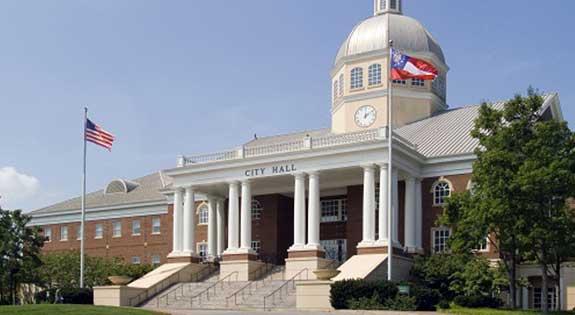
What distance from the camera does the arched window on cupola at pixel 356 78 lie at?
5978 cm

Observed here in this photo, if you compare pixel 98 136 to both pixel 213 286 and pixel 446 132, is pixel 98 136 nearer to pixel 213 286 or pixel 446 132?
pixel 213 286

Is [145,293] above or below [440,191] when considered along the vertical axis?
below

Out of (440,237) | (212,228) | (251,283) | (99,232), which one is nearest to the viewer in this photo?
(251,283)

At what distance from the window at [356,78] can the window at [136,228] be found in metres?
19.7

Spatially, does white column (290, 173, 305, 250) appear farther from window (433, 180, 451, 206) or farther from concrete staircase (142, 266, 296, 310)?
window (433, 180, 451, 206)

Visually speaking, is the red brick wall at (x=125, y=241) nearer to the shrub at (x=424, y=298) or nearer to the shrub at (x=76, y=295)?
the shrub at (x=76, y=295)

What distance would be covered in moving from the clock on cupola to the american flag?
55.0 feet

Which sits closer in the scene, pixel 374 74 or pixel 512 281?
pixel 512 281

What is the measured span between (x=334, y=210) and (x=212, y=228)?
8.10 metres

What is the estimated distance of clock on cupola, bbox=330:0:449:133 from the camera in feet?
193

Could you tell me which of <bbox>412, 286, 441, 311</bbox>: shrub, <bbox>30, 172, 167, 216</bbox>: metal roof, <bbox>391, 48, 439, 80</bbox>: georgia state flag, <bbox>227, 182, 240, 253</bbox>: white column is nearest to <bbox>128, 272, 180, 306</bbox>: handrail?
<bbox>227, 182, 240, 253</bbox>: white column

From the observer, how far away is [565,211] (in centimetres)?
3856

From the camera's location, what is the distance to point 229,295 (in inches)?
1829

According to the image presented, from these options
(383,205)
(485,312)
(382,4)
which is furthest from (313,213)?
(382,4)
